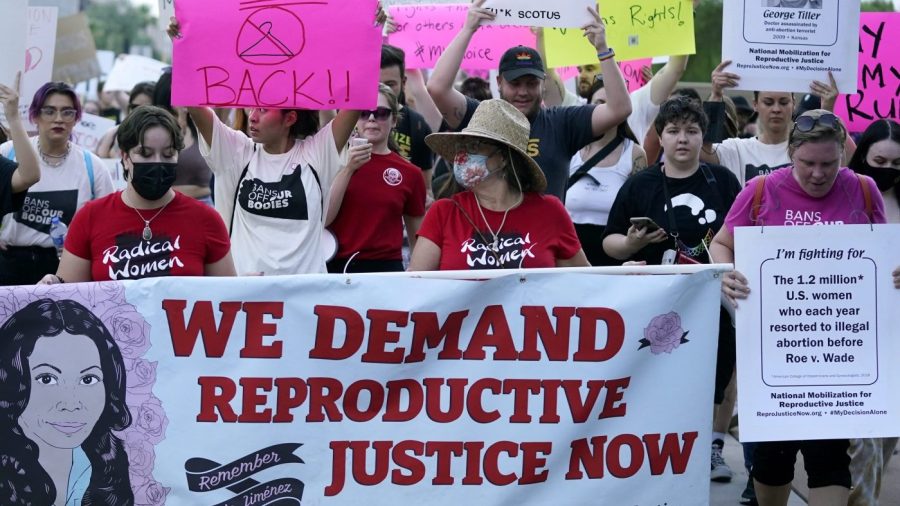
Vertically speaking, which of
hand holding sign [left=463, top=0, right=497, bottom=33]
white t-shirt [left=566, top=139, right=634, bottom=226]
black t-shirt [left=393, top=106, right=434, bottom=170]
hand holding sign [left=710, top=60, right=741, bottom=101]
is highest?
hand holding sign [left=463, top=0, right=497, bottom=33]

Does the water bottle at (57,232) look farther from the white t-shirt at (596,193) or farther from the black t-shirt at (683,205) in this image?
the black t-shirt at (683,205)

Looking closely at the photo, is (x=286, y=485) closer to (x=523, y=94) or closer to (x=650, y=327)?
(x=650, y=327)

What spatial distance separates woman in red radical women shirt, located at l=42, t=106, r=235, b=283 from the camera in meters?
5.14

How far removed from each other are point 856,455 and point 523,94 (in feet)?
7.72

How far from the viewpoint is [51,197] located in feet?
24.5

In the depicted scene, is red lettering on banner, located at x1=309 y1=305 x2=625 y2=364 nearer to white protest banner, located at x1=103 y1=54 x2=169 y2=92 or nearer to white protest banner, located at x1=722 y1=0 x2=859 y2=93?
white protest banner, located at x1=722 y1=0 x2=859 y2=93

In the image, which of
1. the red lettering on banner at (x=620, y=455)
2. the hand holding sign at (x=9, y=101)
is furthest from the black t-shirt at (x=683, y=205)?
the hand holding sign at (x=9, y=101)

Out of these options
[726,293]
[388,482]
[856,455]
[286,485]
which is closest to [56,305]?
[286,485]

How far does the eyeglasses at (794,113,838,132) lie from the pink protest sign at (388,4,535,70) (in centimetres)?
360

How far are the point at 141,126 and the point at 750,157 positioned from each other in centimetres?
342

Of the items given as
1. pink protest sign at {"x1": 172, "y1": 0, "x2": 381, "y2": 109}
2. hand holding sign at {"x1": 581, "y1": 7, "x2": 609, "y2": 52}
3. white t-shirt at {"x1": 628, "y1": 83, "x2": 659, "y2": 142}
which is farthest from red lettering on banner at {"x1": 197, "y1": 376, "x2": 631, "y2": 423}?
Result: white t-shirt at {"x1": 628, "y1": 83, "x2": 659, "y2": 142}

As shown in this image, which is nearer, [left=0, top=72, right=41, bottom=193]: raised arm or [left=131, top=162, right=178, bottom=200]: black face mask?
[left=131, top=162, right=178, bottom=200]: black face mask

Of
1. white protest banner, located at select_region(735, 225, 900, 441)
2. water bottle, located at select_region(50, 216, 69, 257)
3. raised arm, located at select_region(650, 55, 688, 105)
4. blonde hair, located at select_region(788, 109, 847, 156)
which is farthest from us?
raised arm, located at select_region(650, 55, 688, 105)

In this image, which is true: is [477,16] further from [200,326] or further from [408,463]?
[408,463]
